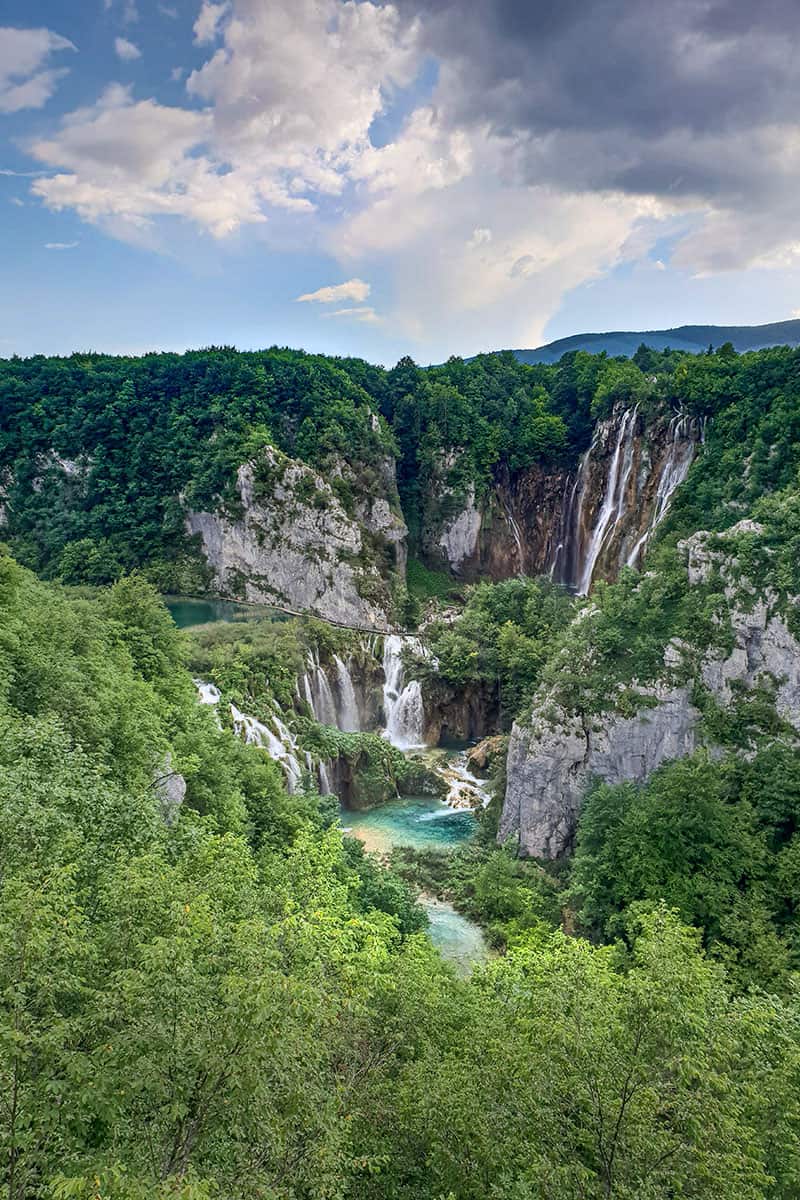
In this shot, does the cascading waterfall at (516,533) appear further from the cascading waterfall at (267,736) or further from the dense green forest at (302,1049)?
the dense green forest at (302,1049)

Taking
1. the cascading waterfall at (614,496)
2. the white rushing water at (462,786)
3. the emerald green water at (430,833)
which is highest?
the cascading waterfall at (614,496)

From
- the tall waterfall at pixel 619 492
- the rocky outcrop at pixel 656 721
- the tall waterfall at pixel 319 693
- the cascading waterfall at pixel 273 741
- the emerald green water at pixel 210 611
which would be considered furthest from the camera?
the emerald green water at pixel 210 611

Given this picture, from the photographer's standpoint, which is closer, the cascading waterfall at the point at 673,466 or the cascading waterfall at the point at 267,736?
the cascading waterfall at the point at 267,736

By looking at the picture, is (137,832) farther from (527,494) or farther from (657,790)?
(527,494)

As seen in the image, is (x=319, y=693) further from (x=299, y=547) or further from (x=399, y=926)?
(x=299, y=547)

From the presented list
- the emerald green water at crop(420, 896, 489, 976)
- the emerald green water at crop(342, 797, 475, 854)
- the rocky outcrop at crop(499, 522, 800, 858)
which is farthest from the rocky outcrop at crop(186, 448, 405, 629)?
the emerald green water at crop(420, 896, 489, 976)

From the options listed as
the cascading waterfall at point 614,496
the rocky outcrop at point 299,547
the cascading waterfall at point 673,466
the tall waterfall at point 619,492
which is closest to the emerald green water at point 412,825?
the tall waterfall at point 619,492

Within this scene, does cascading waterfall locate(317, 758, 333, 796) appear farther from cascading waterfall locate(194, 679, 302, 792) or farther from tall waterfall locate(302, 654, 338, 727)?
tall waterfall locate(302, 654, 338, 727)
